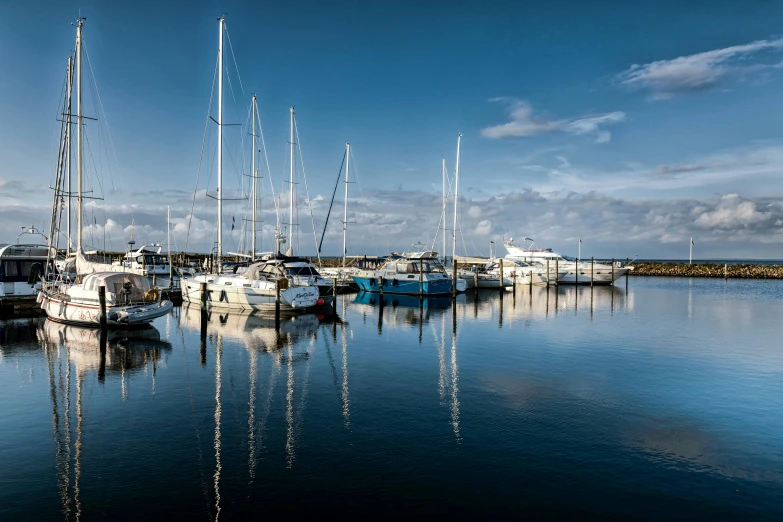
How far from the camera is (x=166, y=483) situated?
988cm

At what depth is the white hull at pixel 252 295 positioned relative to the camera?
111 feet

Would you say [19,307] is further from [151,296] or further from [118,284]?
[151,296]

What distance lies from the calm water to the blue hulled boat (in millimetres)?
23637

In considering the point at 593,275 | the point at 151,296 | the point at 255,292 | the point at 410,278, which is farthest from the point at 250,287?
the point at 593,275

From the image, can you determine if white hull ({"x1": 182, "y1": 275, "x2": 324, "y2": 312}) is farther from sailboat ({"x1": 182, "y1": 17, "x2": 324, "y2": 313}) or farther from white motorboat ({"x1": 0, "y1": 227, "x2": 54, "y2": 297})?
white motorboat ({"x1": 0, "y1": 227, "x2": 54, "y2": 297})

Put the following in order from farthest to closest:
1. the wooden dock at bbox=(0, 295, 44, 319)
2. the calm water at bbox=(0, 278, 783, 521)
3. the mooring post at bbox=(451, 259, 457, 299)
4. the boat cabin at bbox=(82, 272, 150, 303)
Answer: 1. the mooring post at bbox=(451, 259, 457, 299)
2. the wooden dock at bbox=(0, 295, 44, 319)
3. the boat cabin at bbox=(82, 272, 150, 303)
4. the calm water at bbox=(0, 278, 783, 521)

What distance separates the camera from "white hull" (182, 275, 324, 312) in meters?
33.9

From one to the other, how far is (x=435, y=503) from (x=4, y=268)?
36.4 meters

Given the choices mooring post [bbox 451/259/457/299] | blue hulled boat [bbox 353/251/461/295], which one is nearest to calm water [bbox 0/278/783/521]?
mooring post [bbox 451/259/457/299]

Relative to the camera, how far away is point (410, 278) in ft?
167

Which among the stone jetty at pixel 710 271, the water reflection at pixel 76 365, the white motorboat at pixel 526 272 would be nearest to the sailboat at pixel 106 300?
the water reflection at pixel 76 365

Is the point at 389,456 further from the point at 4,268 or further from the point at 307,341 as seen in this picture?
the point at 4,268

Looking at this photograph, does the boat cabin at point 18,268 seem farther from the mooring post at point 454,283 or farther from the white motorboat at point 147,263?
the mooring post at point 454,283

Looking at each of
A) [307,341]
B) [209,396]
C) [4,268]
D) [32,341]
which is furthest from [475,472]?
[4,268]
